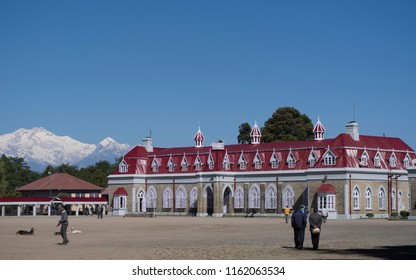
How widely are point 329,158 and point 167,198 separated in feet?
86.0

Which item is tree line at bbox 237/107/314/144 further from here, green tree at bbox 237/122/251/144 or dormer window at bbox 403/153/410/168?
dormer window at bbox 403/153/410/168

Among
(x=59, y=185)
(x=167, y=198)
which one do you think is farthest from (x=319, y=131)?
(x=59, y=185)

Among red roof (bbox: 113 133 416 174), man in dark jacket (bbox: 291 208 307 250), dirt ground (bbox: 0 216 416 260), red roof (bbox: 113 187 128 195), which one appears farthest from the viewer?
red roof (bbox: 113 187 128 195)

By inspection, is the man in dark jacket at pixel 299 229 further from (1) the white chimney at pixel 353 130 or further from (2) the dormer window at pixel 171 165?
(2) the dormer window at pixel 171 165

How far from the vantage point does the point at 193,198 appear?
10006 cm

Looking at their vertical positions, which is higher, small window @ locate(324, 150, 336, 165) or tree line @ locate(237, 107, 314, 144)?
tree line @ locate(237, 107, 314, 144)

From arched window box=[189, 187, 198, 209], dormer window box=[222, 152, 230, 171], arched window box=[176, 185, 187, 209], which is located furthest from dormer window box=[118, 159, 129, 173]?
dormer window box=[222, 152, 230, 171]

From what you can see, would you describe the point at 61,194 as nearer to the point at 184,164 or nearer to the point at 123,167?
the point at 123,167

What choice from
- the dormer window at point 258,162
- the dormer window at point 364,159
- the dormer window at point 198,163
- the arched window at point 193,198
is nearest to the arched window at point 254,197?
the dormer window at point 258,162

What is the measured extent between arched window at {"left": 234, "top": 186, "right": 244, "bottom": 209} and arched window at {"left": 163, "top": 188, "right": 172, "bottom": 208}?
33.9 ft

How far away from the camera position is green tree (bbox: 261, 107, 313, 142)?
12062cm

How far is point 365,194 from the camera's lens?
281 feet
